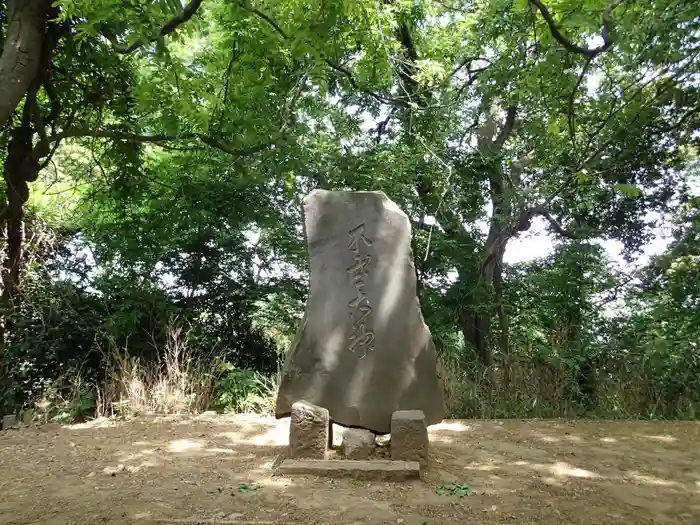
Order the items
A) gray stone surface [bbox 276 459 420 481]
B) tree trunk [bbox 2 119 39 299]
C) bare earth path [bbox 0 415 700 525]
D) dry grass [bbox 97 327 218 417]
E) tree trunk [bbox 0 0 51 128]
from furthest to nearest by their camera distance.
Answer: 1. tree trunk [bbox 2 119 39 299]
2. dry grass [bbox 97 327 218 417]
3. tree trunk [bbox 0 0 51 128]
4. gray stone surface [bbox 276 459 420 481]
5. bare earth path [bbox 0 415 700 525]

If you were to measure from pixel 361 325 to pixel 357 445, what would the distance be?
750mm

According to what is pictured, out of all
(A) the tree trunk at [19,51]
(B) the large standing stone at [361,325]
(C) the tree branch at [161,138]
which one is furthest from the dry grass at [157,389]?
(A) the tree trunk at [19,51]

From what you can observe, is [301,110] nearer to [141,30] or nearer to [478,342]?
[478,342]

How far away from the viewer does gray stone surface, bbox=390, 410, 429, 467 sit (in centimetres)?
327

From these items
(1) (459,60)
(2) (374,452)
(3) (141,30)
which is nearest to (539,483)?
(2) (374,452)

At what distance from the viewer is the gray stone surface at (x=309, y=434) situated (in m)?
3.27

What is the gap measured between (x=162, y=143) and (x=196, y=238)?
1.34 meters

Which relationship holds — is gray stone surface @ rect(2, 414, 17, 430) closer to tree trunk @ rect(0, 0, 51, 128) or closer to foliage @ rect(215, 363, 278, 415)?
foliage @ rect(215, 363, 278, 415)

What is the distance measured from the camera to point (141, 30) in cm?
278

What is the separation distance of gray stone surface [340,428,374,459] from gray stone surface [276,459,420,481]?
123mm

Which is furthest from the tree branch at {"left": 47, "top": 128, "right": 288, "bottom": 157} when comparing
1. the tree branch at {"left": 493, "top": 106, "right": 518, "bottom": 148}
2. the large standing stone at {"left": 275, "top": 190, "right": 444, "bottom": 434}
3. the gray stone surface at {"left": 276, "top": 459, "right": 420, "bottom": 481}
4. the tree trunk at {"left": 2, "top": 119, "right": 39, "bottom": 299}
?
the tree branch at {"left": 493, "top": 106, "right": 518, "bottom": 148}

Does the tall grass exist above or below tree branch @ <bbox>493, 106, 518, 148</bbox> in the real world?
below

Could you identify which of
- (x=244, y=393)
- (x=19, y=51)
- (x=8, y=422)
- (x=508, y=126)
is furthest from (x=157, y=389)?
(x=508, y=126)

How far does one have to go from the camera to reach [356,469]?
3.10m
